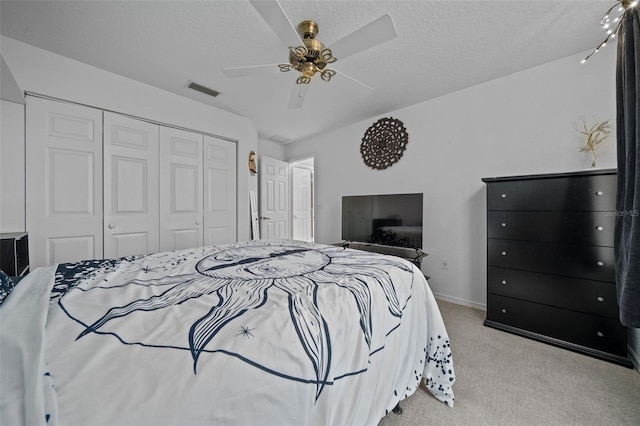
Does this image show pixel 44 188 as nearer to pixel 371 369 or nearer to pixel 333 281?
pixel 333 281

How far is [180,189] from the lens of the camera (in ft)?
9.89

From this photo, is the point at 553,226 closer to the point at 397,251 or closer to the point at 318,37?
the point at 397,251

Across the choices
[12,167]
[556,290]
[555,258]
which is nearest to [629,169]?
[555,258]

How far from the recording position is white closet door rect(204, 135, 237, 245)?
3.27 metres

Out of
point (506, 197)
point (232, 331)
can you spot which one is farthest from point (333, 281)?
point (506, 197)

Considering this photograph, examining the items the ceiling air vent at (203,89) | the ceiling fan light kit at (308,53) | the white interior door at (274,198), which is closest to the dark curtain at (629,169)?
the ceiling fan light kit at (308,53)

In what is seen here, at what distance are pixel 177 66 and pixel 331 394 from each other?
299 centimetres

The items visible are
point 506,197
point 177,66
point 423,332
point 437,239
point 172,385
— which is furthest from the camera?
point 437,239

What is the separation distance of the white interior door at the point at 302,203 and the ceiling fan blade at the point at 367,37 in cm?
338

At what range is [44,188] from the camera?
85.4 inches

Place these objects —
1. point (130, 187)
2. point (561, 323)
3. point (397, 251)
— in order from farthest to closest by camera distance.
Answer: point (397, 251) < point (130, 187) < point (561, 323)

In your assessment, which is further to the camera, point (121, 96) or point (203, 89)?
point (203, 89)

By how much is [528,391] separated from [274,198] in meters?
4.02

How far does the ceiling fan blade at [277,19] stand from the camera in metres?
1.31
